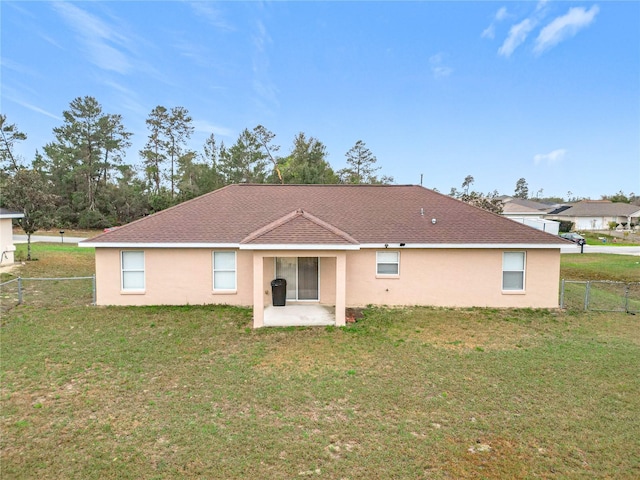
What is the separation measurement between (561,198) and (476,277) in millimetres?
147267

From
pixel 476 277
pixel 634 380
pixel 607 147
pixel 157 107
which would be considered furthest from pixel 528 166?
pixel 157 107

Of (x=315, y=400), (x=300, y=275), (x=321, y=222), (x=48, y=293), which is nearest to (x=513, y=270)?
(x=321, y=222)

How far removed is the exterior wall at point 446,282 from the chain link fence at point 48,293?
10427 mm

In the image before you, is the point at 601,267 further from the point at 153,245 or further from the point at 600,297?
the point at 153,245

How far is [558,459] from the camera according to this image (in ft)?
15.7

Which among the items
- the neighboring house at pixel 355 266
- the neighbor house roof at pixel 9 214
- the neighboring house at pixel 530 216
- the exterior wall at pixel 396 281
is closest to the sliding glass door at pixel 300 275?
the neighboring house at pixel 355 266

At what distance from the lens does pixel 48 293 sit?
14.0 metres

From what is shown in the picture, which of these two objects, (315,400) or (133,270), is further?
(133,270)

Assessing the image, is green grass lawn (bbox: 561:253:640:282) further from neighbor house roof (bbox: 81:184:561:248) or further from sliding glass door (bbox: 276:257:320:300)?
sliding glass door (bbox: 276:257:320:300)

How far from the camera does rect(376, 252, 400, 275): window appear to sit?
42.5 ft

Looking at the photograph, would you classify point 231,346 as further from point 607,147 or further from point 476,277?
point 607,147

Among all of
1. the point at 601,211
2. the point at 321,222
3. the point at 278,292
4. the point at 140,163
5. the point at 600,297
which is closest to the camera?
the point at 321,222

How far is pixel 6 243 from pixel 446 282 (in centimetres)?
2479

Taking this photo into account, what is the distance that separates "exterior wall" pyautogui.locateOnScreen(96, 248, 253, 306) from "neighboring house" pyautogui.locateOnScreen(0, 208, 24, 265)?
1200 cm
